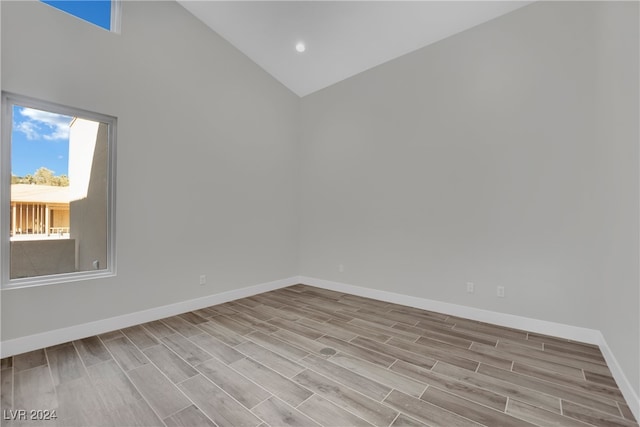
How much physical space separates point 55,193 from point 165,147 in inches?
42.4

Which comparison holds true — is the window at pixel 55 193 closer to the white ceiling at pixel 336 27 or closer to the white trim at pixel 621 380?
the white ceiling at pixel 336 27

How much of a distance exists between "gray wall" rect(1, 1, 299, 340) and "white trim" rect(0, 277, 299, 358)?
0.06 m

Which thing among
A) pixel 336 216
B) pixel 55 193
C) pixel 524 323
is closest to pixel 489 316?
pixel 524 323

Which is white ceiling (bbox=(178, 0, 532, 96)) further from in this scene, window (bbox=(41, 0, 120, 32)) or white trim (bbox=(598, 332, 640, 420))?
white trim (bbox=(598, 332, 640, 420))

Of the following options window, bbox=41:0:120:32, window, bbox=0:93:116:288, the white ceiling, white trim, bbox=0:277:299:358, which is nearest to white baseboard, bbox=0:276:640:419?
white trim, bbox=0:277:299:358

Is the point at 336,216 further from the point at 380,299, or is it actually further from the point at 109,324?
the point at 109,324

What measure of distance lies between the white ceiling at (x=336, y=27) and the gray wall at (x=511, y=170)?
0.60 ft

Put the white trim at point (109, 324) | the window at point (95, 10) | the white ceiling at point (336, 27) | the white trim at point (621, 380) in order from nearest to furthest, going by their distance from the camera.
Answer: the white trim at point (621, 380) < the white trim at point (109, 324) < the window at point (95, 10) < the white ceiling at point (336, 27)

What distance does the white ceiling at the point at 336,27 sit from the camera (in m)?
3.06

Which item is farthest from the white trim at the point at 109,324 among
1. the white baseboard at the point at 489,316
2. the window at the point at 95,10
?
the window at the point at 95,10

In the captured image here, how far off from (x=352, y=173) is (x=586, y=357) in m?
3.14

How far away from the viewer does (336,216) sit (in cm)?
445

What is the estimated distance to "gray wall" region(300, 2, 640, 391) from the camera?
219cm

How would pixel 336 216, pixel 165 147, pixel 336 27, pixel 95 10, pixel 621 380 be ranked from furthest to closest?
1. pixel 336 216
2. pixel 336 27
3. pixel 165 147
4. pixel 95 10
5. pixel 621 380
